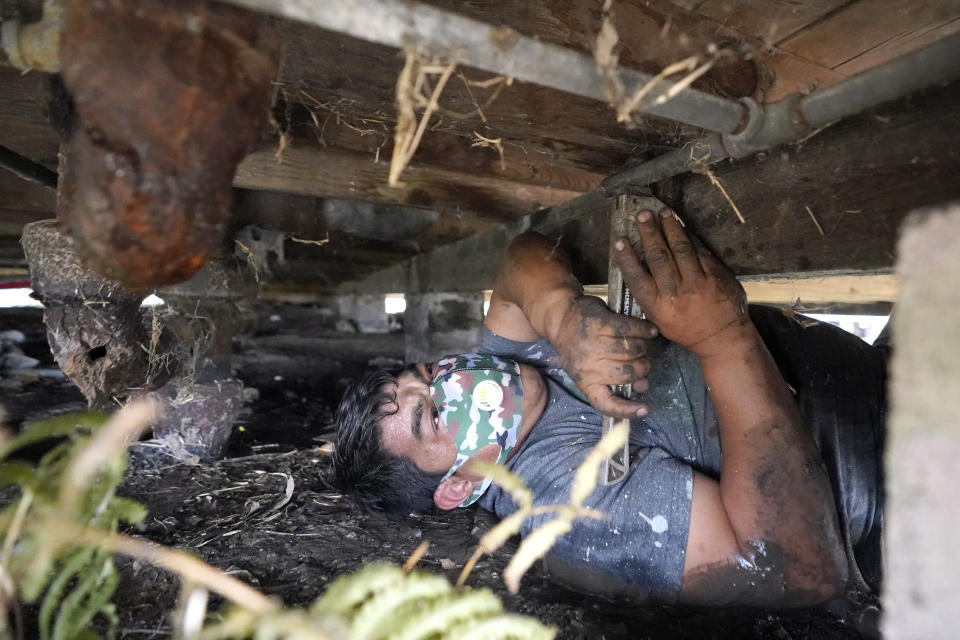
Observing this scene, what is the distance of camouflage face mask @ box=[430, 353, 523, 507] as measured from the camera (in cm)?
188

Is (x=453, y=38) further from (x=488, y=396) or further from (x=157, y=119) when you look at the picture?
(x=488, y=396)

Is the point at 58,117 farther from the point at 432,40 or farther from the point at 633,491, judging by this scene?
the point at 633,491

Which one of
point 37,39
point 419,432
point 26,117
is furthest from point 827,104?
point 26,117

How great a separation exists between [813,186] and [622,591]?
1.17 meters

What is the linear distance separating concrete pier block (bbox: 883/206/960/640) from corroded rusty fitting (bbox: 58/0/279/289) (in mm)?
829

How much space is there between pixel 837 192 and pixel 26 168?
85.9 inches

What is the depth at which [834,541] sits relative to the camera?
1.35 metres

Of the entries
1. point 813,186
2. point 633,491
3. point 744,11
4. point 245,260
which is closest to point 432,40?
point 744,11

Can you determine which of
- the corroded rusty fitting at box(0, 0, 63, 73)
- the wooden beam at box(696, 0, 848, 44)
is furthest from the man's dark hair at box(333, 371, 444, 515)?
the wooden beam at box(696, 0, 848, 44)

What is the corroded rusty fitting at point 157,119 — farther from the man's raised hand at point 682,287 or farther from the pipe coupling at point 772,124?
the man's raised hand at point 682,287

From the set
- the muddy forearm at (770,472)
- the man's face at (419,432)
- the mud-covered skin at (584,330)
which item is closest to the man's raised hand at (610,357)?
the mud-covered skin at (584,330)

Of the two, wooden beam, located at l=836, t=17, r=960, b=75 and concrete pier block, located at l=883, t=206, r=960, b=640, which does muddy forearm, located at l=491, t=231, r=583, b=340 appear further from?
concrete pier block, located at l=883, t=206, r=960, b=640

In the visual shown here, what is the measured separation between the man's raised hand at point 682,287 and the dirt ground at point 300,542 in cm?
73

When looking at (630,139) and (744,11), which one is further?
(630,139)
